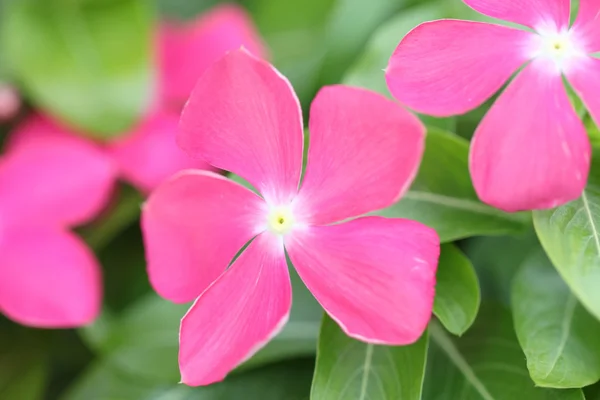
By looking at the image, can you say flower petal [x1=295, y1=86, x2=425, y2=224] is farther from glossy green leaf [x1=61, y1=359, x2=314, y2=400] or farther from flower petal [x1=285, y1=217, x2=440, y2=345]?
glossy green leaf [x1=61, y1=359, x2=314, y2=400]

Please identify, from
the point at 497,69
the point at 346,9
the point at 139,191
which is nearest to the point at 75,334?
the point at 139,191

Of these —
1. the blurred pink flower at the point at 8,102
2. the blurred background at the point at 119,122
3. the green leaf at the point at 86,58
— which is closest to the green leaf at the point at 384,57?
the blurred background at the point at 119,122

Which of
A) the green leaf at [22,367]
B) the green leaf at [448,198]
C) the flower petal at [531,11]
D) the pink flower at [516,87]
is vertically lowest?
the green leaf at [22,367]

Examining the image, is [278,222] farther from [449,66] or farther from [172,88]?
[172,88]

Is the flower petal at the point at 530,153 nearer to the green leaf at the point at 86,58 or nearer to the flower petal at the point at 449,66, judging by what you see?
the flower petal at the point at 449,66

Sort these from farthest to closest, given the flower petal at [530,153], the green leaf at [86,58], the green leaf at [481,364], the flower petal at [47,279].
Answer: the green leaf at [86,58] → the flower petal at [47,279] → the green leaf at [481,364] → the flower petal at [530,153]

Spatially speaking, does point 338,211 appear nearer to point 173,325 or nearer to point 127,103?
point 173,325

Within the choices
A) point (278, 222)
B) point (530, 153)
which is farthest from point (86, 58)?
point (530, 153)
